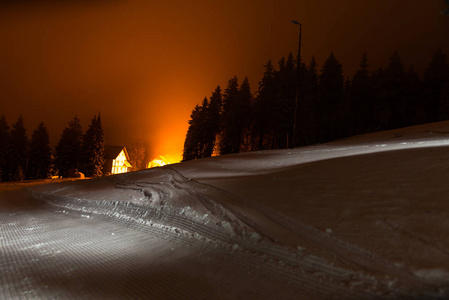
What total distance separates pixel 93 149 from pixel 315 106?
43.4 metres

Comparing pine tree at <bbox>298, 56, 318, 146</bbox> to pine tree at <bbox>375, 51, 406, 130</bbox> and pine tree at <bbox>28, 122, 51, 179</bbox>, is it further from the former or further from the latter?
pine tree at <bbox>28, 122, 51, 179</bbox>

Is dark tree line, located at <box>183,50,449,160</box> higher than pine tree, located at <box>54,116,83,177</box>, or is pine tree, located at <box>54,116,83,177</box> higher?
dark tree line, located at <box>183,50,449,160</box>

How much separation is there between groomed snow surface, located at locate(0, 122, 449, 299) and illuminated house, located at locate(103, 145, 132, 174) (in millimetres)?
70960

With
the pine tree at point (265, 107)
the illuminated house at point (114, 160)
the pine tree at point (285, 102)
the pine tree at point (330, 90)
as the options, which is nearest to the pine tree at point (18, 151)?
the illuminated house at point (114, 160)

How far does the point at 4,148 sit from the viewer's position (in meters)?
60.3

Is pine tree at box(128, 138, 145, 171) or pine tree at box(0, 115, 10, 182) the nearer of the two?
pine tree at box(0, 115, 10, 182)

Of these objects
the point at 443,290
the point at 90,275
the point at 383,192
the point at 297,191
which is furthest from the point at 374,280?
the point at 297,191

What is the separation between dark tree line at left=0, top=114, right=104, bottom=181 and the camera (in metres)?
60.5

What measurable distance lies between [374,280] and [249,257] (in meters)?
2.06

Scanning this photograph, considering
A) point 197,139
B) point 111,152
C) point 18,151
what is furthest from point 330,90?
point 18,151

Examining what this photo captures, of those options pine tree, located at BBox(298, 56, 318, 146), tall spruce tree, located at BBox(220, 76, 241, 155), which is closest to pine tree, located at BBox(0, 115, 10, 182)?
tall spruce tree, located at BBox(220, 76, 241, 155)

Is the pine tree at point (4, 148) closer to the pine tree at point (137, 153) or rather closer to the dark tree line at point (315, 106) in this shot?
the dark tree line at point (315, 106)

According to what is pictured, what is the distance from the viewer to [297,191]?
916 cm

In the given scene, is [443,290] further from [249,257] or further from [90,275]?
[90,275]
